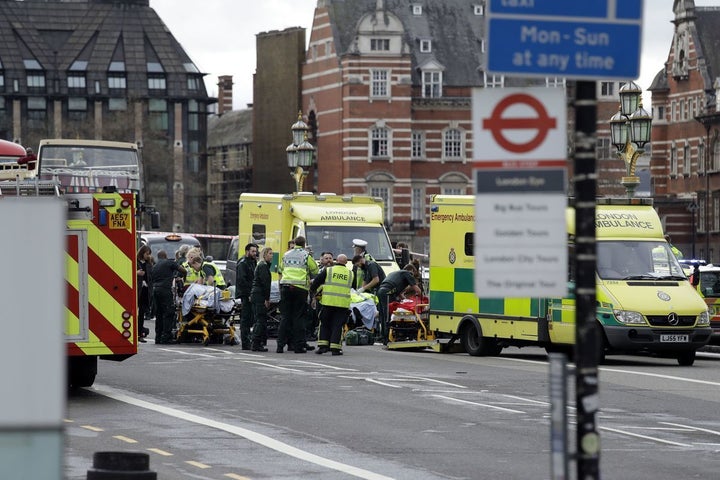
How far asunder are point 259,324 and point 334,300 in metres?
1.50

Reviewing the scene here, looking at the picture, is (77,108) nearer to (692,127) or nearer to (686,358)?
(692,127)

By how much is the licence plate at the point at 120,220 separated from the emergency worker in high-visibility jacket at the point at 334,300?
9273 millimetres

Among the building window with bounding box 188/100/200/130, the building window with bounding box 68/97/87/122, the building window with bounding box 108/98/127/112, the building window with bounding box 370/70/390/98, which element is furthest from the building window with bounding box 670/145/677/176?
the building window with bounding box 68/97/87/122

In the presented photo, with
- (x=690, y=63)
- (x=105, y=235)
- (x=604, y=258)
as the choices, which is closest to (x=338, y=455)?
(x=105, y=235)

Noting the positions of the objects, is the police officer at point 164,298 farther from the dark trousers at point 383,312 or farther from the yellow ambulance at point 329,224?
the yellow ambulance at point 329,224

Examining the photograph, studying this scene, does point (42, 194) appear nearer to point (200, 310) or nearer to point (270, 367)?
point (270, 367)

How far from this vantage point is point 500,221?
8.73 m

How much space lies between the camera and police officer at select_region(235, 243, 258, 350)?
3042 cm

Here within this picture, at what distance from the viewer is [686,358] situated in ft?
93.1

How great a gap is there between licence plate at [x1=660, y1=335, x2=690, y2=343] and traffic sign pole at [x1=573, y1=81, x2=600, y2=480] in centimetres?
1897

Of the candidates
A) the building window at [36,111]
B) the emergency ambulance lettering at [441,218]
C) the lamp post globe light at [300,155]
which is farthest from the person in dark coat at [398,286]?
the building window at [36,111]

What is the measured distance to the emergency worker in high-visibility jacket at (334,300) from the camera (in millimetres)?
28594

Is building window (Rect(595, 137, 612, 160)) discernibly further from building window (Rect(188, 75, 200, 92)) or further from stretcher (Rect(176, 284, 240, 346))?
stretcher (Rect(176, 284, 240, 346))

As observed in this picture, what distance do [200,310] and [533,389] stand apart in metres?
10.7
